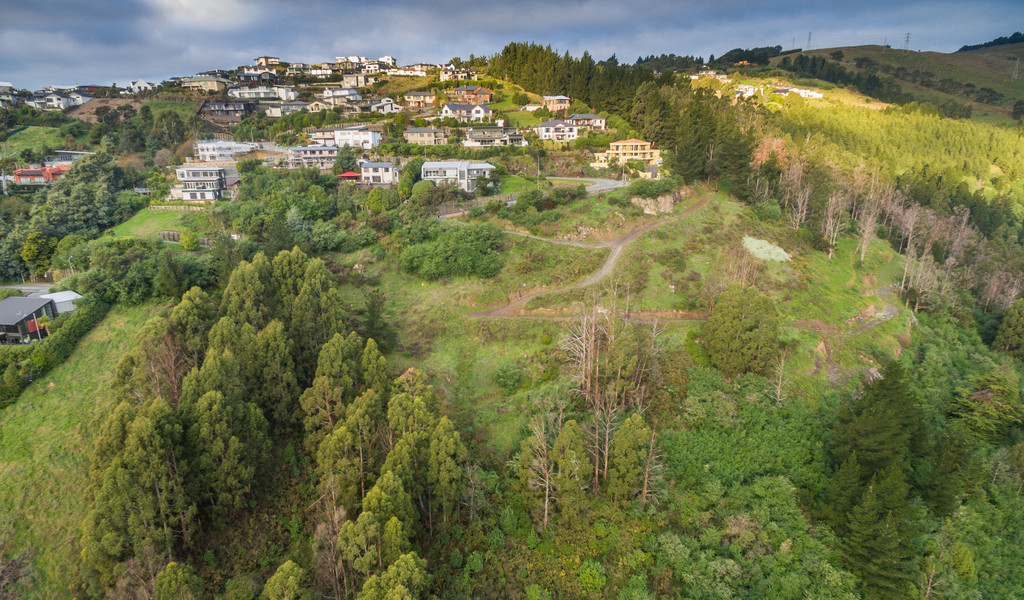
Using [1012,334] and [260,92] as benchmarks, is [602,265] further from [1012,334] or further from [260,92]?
[260,92]

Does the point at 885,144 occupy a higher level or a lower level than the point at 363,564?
higher

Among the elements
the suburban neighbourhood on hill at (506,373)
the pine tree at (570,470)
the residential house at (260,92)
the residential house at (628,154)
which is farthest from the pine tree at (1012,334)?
the residential house at (260,92)

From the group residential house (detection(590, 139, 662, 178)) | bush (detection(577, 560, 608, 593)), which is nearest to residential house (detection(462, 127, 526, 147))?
residential house (detection(590, 139, 662, 178))

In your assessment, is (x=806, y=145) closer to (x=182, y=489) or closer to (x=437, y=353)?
(x=437, y=353)

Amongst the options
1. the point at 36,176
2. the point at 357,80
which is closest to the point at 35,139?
the point at 36,176

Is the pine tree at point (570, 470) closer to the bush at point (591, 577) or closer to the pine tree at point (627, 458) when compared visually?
the pine tree at point (627, 458)

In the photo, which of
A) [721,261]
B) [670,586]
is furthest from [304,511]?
[721,261]
